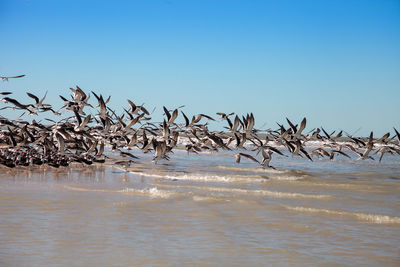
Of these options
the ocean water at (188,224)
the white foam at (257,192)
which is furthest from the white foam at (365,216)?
the white foam at (257,192)

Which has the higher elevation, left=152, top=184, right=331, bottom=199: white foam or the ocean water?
left=152, top=184, right=331, bottom=199: white foam

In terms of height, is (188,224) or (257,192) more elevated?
(257,192)

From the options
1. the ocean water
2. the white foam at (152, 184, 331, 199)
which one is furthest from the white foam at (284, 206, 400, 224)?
the white foam at (152, 184, 331, 199)

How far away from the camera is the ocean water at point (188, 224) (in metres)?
4.70

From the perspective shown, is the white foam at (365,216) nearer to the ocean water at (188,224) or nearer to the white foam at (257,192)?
the ocean water at (188,224)

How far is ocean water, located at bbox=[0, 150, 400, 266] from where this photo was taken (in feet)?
15.4

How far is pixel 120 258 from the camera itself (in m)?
4.55

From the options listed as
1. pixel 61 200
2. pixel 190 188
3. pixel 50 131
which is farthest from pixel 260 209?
pixel 50 131

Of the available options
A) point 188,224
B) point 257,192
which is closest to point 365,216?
point 257,192

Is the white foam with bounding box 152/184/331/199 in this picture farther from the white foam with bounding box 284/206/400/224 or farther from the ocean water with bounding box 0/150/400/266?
the white foam with bounding box 284/206/400/224

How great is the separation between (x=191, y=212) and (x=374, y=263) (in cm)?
293

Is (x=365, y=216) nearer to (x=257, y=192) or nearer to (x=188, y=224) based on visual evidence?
(x=257, y=192)

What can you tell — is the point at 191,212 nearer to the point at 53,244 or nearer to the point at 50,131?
the point at 53,244

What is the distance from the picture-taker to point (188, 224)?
6.12 metres
